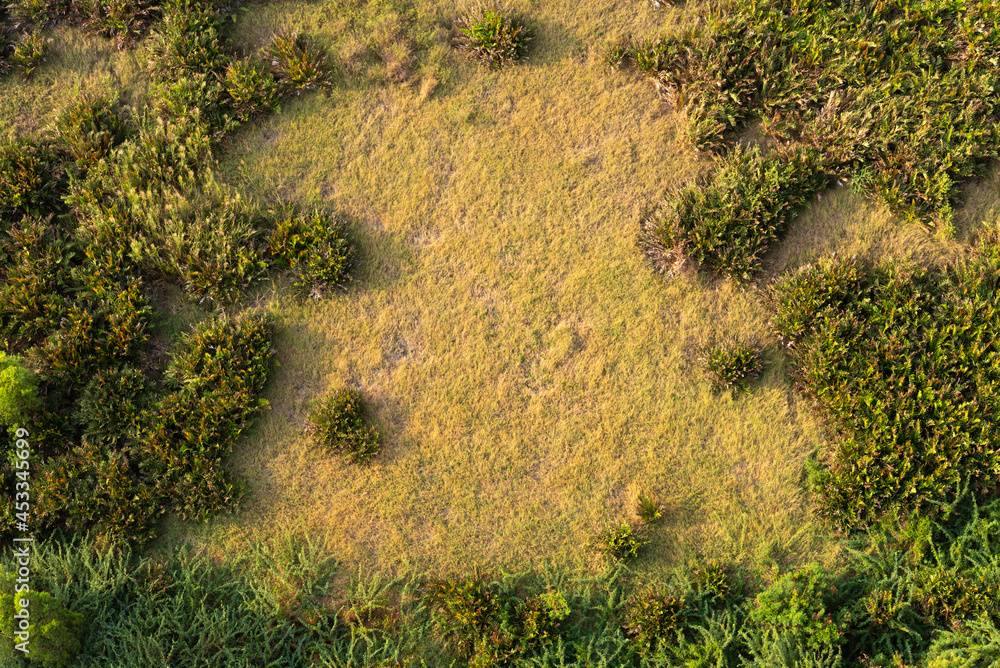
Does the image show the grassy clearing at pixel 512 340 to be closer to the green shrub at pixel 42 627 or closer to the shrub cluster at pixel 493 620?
the shrub cluster at pixel 493 620

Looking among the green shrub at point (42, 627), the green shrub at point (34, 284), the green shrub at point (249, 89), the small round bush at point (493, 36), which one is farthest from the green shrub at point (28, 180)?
the small round bush at point (493, 36)

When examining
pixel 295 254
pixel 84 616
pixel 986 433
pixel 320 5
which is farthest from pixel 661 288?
pixel 84 616

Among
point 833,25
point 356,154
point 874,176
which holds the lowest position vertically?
point 356,154

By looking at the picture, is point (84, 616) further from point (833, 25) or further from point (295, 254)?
point (833, 25)

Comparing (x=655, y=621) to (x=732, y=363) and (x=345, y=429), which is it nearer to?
(x=732, y=363)

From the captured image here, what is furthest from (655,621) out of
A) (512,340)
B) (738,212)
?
(738,212)
